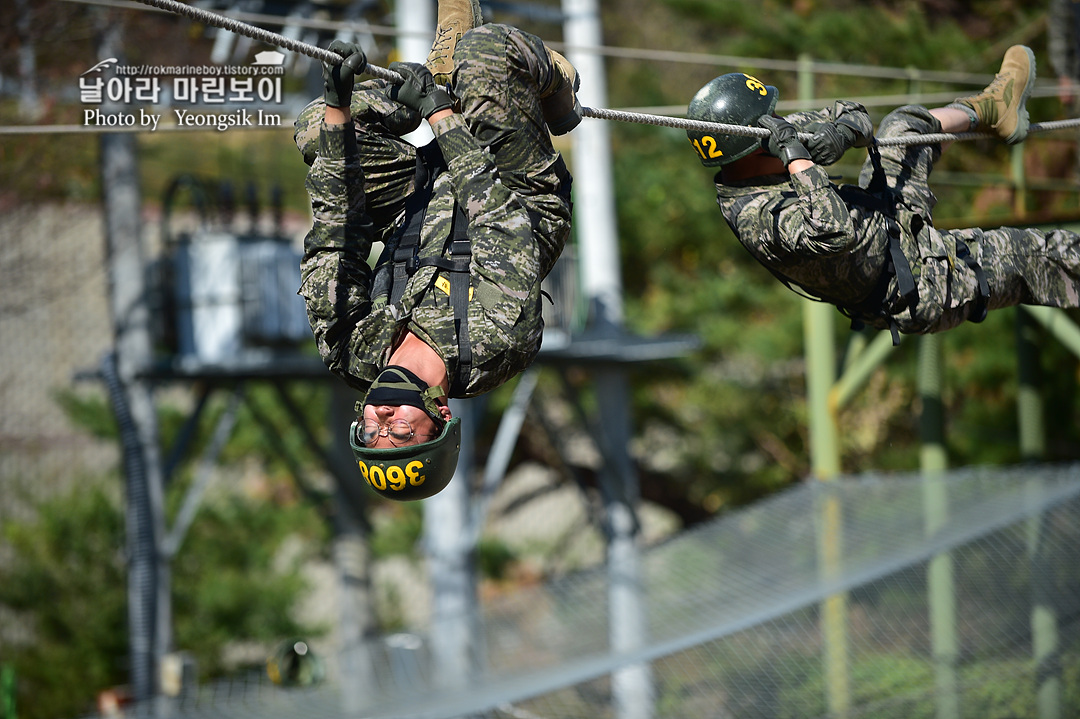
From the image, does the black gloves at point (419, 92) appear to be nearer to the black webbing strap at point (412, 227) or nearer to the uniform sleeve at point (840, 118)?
the black webbing strap at point (412, 227)

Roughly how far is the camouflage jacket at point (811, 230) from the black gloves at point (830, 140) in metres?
0.06

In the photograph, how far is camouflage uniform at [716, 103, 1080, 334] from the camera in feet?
11.2

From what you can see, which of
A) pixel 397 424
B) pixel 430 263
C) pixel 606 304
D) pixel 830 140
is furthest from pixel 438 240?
pixel 606 304

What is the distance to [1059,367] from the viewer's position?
29.8 feet

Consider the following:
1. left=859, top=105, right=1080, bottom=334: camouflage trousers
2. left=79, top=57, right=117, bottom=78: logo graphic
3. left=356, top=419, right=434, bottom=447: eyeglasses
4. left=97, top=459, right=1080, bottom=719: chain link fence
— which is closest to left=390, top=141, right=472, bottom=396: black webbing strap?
left=356, top=419, right=434, bottom=447: eyeglasses

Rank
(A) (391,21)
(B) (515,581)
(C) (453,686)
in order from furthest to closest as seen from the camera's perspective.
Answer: (B) (515,581) → (A) (391,21) → (C) (453,686)

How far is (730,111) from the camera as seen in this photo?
355 cm

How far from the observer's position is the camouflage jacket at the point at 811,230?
3355 millimetres

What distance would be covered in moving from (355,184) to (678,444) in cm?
903

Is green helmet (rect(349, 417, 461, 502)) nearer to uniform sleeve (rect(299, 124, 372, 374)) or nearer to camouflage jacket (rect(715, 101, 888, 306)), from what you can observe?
uniform sleeve (rect(299, 124, 372, 374))

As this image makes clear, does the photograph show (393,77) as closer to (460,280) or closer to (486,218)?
(486,218)

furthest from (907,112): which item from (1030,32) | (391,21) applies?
(1030,32)

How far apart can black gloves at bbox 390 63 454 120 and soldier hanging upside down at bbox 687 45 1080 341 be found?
937 millimetres

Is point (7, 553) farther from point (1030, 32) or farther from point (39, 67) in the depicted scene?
point (1030, 32)
